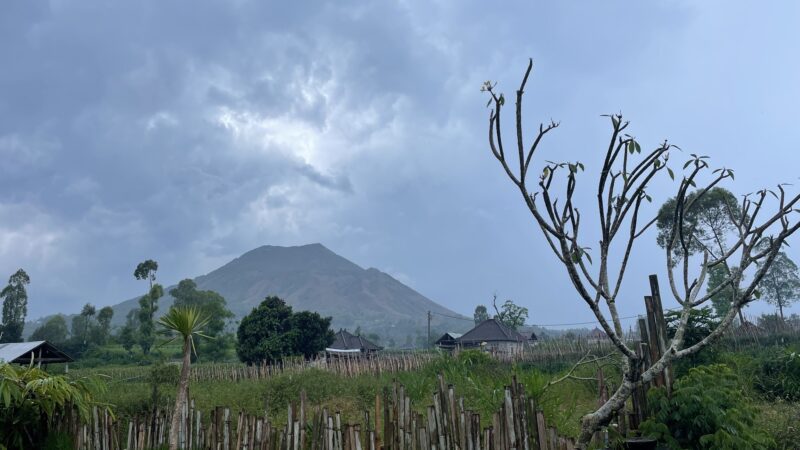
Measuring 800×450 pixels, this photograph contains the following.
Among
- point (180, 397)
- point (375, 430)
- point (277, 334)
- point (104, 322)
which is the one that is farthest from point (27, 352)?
point (104, 322)

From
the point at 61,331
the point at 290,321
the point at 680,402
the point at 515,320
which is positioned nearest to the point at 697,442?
the point at 680,402

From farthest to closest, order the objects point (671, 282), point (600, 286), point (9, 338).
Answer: point (9, 338) < point (671, 282) < point (600, 286)

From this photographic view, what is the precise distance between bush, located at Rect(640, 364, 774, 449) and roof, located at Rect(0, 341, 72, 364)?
15.4 meters

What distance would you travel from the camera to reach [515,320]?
153ft

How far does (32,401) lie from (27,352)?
442 inches

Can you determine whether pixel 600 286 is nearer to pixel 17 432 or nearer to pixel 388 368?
pixel 17 432

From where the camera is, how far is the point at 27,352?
1592cm

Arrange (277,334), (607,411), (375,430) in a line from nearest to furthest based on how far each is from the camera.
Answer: (607,411) < (375,430) < (277,334)

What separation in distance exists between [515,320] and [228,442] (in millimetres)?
42585

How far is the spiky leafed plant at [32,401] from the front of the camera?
6633 millimetres

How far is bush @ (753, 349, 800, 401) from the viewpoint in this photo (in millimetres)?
9500

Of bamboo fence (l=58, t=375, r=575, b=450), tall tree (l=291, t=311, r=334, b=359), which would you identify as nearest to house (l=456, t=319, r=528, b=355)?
tall tree (l=291, t=311, r=334, b=359)

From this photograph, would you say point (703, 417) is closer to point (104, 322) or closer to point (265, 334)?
point (265, 334)

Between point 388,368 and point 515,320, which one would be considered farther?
point 515,320
